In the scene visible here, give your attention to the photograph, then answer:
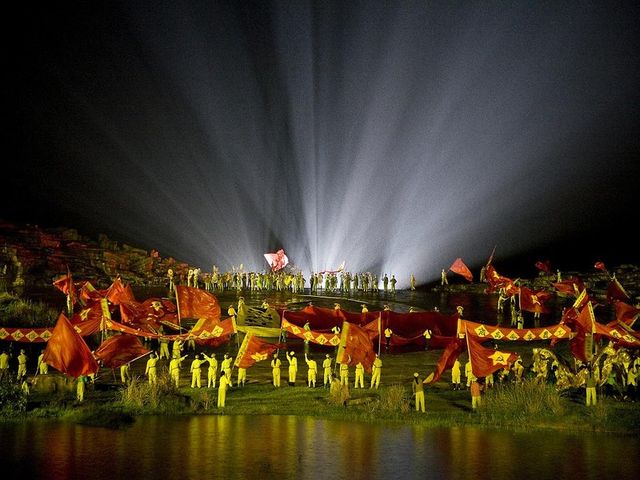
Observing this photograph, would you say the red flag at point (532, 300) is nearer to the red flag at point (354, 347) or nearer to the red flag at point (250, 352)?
the red flag at point (354, 347)

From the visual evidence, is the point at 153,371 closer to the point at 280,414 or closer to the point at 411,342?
the point at 280,414

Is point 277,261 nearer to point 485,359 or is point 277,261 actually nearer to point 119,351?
point 119,351

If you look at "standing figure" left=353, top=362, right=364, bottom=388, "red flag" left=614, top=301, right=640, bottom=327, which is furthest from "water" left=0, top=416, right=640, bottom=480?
"red flag" left=614, top=301, right=640, bottom=327

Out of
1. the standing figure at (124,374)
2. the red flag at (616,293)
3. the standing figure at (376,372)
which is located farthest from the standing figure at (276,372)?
the red flag at (616,293)

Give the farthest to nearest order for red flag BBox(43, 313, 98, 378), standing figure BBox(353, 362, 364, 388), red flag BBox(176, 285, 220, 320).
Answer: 1. red flag BBox(176, 285, 220, 320)
2. standing figure BBox(353, 362, 364, 388)
3. red flag BBox(43, 313, 98, 378)

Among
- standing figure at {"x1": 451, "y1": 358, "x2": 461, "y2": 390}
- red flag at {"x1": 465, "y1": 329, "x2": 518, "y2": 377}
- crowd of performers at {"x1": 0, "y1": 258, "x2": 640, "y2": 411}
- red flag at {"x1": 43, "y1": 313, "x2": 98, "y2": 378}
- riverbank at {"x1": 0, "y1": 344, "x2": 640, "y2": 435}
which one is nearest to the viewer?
riverbank at {"x1": 0, "y1": 344, "x2": 640, "y2": 435}

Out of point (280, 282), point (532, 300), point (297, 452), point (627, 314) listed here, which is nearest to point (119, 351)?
point (297, 452)

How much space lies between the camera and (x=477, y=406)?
71.3 feet

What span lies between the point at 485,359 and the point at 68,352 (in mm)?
13359

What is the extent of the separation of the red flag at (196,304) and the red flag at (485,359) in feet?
37.4

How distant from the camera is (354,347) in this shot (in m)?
23.6

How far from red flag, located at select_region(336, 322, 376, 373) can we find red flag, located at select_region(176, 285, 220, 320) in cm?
771

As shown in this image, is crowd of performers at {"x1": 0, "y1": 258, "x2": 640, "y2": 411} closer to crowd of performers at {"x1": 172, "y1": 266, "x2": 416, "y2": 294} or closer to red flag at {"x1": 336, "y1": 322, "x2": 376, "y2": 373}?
red flag at {"x1": 336, "y1": 322, "x2": 376, "y2": 373}

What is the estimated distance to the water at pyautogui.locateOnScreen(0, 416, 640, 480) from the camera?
15.7 metres
